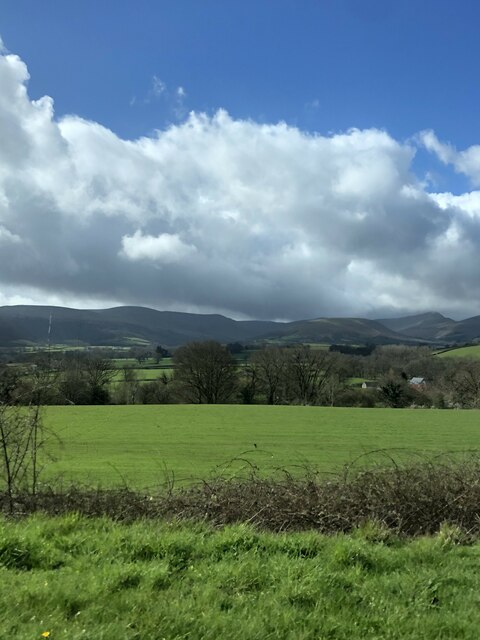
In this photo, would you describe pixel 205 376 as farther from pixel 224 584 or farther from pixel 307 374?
pixel 224 584

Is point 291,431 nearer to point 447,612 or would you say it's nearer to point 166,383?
point 447,612

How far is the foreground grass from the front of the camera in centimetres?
446

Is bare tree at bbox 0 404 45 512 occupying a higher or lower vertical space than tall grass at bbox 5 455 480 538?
higher

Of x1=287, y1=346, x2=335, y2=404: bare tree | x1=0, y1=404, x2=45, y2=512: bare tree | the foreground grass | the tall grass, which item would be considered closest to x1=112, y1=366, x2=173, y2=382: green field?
x1=287, y1=346, x2=335, y2=404: bare tree

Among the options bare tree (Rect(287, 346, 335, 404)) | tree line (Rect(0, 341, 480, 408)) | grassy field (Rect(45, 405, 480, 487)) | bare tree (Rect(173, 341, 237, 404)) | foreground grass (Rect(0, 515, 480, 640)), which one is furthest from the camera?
bare tree (Rect(287, 346, 335, 404))

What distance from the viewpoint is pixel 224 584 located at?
535cm

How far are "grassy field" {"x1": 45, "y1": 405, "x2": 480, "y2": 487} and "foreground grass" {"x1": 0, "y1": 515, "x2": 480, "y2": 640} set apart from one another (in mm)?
5263

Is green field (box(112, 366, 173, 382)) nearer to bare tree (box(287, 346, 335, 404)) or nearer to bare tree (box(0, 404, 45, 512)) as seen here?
bare tree (box(287, 346, 335, 404))

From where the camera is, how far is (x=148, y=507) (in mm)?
9375

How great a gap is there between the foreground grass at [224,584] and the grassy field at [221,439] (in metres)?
5.26

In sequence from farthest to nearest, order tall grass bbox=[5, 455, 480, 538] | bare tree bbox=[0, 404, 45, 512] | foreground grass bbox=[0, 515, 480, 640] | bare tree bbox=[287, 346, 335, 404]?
bare tree bbox=[287, 346, 335, 404] → bare tree bbox=[0, 404, 45, 512] → tall grass bbox=[5, 455, 480, 538] → foreground grass bbox=[0, 515, 480, 640]

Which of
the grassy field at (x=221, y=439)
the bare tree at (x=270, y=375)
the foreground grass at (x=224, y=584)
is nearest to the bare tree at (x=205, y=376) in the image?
the bare tree at (x=270, y=375)

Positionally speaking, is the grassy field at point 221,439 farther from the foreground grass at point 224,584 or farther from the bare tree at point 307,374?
the bare tree at point 307,374

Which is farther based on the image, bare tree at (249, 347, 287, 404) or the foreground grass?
bare tree at (249, 347, 287, 404)
